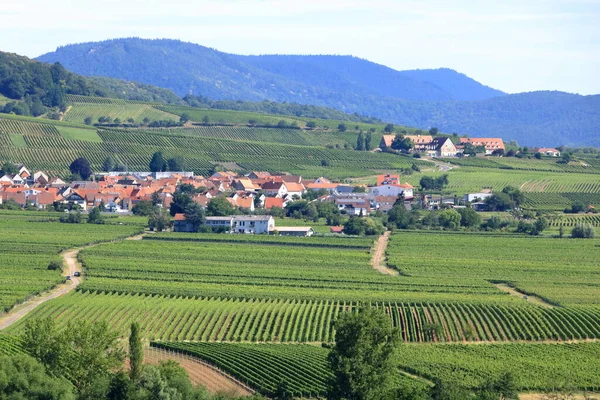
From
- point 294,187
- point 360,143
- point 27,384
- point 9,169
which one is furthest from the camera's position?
point 360,143

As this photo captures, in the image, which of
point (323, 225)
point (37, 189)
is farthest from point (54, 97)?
point (323, 225)

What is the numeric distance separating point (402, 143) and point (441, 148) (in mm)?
4580

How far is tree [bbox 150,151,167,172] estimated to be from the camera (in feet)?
366

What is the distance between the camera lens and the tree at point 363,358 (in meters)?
34.1

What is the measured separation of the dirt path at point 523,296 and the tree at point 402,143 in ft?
224

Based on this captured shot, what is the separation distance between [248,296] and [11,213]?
121 feet

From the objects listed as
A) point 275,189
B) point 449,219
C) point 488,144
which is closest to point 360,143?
point 488,144

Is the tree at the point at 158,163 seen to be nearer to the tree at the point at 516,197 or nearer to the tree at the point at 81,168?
the tree at the point at 81,168

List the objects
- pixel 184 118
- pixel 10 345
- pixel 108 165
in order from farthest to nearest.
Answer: pixel 184 118 < pixel 108 165 < pixel 10 345

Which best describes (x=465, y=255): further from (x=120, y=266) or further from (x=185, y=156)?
(x=185, y=156)

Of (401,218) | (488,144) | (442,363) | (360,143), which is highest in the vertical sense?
(488,144)

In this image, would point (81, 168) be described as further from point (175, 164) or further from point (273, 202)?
point (273, 202)

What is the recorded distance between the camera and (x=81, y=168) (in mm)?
107312

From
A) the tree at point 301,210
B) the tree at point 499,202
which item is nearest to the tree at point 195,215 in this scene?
the tree at point 301,210
